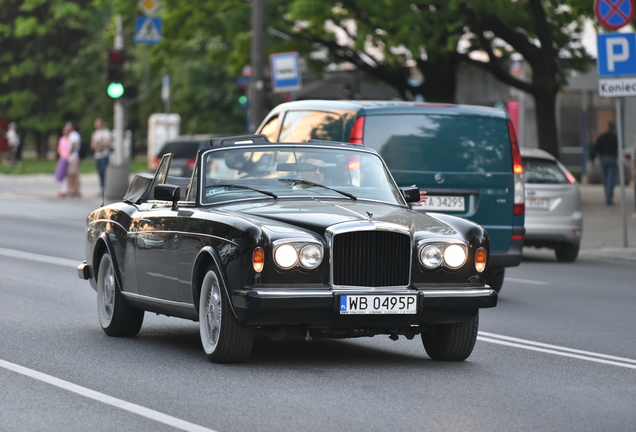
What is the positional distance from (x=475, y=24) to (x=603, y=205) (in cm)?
508

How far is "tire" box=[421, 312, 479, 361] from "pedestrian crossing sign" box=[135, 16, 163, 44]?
23.5 m

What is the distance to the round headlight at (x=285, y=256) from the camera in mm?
7980

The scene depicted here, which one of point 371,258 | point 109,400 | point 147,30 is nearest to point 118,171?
point 147,30

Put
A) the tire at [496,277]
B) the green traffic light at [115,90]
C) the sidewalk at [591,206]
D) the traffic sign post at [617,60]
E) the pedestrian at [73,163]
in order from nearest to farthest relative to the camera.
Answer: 1. the tire at [496,277]
2. the traffic sign post at [617,60]
3. the sidewalk at [591,206]
4. the green traffic light at [115,90]
5. the pedestrian at [73,163]

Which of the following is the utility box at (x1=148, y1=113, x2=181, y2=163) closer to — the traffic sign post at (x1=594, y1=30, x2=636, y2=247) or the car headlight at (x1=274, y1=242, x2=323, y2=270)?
the traffic sign post at (x1=594, y1=30, x2=636, y2=247)

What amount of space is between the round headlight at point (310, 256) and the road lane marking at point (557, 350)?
2.11 m

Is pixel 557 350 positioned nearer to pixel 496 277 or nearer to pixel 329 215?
pixel 329 215

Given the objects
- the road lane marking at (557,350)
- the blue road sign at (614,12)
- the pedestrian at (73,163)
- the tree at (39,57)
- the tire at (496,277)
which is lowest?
the road lane marking at (557,350)

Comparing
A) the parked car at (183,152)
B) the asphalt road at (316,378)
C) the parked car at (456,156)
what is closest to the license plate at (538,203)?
the parked car at (456,156)

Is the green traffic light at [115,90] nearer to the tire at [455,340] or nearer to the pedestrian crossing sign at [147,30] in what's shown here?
the pedestrian crossing sign at [147,30]

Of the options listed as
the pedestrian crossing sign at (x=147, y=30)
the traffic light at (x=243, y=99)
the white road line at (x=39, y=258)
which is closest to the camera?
the white road line at (x=39, y=258)

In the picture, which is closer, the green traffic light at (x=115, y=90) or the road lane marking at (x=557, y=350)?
the road lane marking at (x=557, y=350)

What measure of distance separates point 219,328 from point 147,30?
24.0 metres

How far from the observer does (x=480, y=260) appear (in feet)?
28.0
